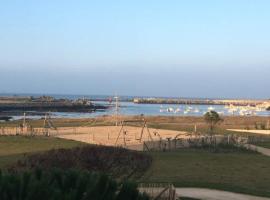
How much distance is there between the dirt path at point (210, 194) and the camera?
1452cm

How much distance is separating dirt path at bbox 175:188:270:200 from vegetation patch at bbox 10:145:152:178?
11.9 ft

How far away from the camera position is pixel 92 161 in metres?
10.8

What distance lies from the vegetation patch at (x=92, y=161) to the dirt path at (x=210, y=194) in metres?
3.61

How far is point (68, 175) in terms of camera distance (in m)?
7.66

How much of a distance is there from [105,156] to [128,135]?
28322mm

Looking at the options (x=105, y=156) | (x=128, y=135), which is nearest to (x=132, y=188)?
(x=105, y=156)

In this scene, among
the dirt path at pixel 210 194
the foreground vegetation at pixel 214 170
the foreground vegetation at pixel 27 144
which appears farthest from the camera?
the foreground vegetation at pixel 27 144

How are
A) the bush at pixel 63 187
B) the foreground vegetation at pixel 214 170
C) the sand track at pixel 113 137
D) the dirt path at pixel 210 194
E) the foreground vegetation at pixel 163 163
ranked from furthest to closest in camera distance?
the sand track at pixel 113 137
the foreground vegetation at pixel 214 170
the dirt path at pixel 210 194
the foreground vegetation at pixel 163 163
the bush at pixel 63 187

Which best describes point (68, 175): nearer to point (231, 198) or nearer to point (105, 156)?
point (105, 156)

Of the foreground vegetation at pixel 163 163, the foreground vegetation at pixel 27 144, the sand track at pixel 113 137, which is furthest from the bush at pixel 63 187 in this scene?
the sand track at pixel 113 137

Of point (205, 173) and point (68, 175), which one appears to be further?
point (205, 173)

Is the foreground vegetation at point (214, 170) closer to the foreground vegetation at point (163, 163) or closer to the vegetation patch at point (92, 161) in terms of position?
the foreground vegetation at point (163, 163)

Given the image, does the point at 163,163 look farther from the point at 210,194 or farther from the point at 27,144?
the point at 27,144

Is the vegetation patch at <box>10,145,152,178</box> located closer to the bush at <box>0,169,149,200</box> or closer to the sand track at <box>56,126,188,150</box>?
the bush at <box>0,169,149,200</box>
